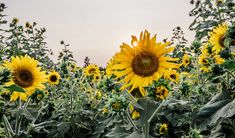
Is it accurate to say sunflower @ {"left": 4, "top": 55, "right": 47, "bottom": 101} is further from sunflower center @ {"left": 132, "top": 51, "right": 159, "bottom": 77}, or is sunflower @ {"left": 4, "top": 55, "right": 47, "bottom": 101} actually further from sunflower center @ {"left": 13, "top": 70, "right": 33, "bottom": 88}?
sunflower center @ {"left": 132, "top": 51, "right": 159, "bottom": 77}

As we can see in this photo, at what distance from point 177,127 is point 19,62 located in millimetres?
1482

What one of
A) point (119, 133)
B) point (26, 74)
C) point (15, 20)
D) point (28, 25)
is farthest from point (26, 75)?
point (28, 25)

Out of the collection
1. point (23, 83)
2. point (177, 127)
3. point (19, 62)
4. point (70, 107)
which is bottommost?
point (177, 127)

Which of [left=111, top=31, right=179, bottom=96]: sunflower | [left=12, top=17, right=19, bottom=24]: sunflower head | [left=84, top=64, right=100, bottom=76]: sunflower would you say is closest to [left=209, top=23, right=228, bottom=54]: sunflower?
[left=111, top=31, right=179, bottom=96]: sunflower

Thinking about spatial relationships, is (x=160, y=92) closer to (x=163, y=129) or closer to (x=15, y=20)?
(x=163, y=129)

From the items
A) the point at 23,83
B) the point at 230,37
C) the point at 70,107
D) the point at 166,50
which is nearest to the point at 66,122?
the point at 70,107

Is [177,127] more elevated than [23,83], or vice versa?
[23,83]

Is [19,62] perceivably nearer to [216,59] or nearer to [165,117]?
[165,117]

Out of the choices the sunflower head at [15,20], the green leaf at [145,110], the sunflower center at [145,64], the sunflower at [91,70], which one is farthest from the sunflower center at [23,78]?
the sunflower head at [15,20]

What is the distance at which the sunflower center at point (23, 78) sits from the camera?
2.87 meters

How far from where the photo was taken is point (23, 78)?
9.81ft

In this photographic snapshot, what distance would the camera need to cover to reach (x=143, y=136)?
206cm

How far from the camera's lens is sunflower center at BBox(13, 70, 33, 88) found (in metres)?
2.87

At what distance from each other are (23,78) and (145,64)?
4.33ft
